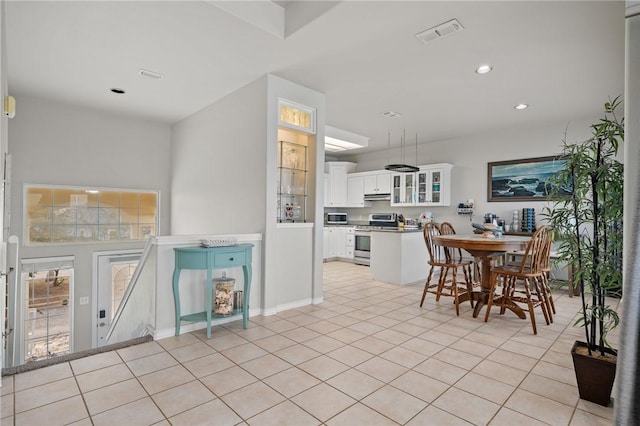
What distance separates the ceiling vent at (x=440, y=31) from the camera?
2742 millimetres

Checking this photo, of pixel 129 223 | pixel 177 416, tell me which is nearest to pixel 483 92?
pixel 177 416

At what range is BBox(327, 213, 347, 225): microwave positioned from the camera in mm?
8172

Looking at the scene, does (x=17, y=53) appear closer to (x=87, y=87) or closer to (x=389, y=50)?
(x=87, y=87)


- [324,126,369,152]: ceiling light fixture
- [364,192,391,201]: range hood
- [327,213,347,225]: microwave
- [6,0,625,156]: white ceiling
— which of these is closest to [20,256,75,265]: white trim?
[6,0,625,156]: white ceiling

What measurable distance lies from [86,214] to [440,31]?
5.74 meters

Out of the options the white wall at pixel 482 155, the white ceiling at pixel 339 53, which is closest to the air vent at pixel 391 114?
the white ceiling at pixel 339 53

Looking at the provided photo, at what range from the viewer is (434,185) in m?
6.78

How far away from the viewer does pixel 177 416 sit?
6.12ft

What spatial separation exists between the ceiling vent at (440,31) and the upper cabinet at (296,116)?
1623 mm

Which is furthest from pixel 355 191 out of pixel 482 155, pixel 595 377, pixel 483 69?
pixel 595 377

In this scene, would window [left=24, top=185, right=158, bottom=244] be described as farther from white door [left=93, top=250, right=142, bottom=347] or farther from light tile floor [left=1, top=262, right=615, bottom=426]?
light tile floor [left=1, top=262, right=615, bottom=426]

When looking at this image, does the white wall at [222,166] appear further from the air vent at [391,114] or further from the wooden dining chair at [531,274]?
the wooden dining chair at [531,274]

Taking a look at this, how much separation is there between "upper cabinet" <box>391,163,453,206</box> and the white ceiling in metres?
1.82

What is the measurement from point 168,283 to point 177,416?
1534 millimetres
